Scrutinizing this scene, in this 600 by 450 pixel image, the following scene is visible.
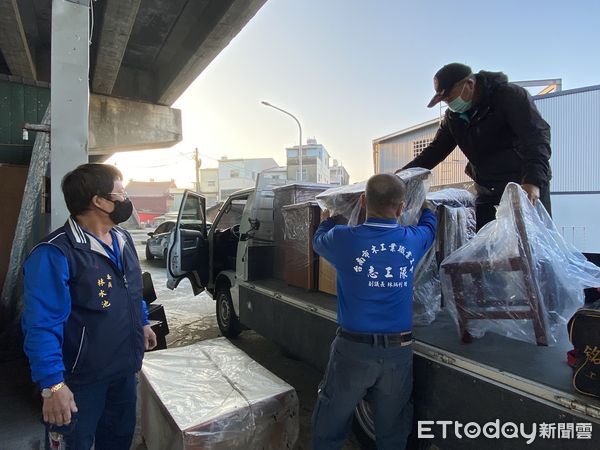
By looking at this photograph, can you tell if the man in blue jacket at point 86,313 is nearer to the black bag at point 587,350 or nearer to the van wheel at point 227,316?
the black bag at point 587,350

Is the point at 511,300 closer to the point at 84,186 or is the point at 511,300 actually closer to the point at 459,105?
the point at 459,105

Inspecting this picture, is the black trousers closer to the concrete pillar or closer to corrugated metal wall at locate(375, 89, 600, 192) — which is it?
the concrete pillar

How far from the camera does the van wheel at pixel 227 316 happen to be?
211 inches

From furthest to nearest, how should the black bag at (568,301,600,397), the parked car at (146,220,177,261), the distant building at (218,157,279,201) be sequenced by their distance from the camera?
the distant building at (218,157,279,201) → the parked car at (146,220,177,261) → the black bag at (568,301,600,397)

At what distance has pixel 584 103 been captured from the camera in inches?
394

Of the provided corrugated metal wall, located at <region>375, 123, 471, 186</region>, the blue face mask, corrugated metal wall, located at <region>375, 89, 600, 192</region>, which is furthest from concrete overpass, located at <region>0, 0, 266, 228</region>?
corrugated metal wall, located at <region>375, 123, 471, 186</region>

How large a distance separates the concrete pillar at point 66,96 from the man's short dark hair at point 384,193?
2011mm

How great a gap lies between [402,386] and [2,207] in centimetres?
549

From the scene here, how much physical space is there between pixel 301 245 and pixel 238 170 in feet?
158

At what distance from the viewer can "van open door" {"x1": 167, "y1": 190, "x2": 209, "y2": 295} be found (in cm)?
549

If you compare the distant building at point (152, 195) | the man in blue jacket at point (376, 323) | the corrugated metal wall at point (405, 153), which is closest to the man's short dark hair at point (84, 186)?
the man in blue jacket at point (376, 323)

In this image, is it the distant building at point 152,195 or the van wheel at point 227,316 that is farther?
the distant building at point 152,195

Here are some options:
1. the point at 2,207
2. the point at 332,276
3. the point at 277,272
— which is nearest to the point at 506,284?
the point at 332,276

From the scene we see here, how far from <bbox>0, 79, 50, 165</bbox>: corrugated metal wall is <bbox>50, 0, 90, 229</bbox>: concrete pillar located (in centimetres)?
349
